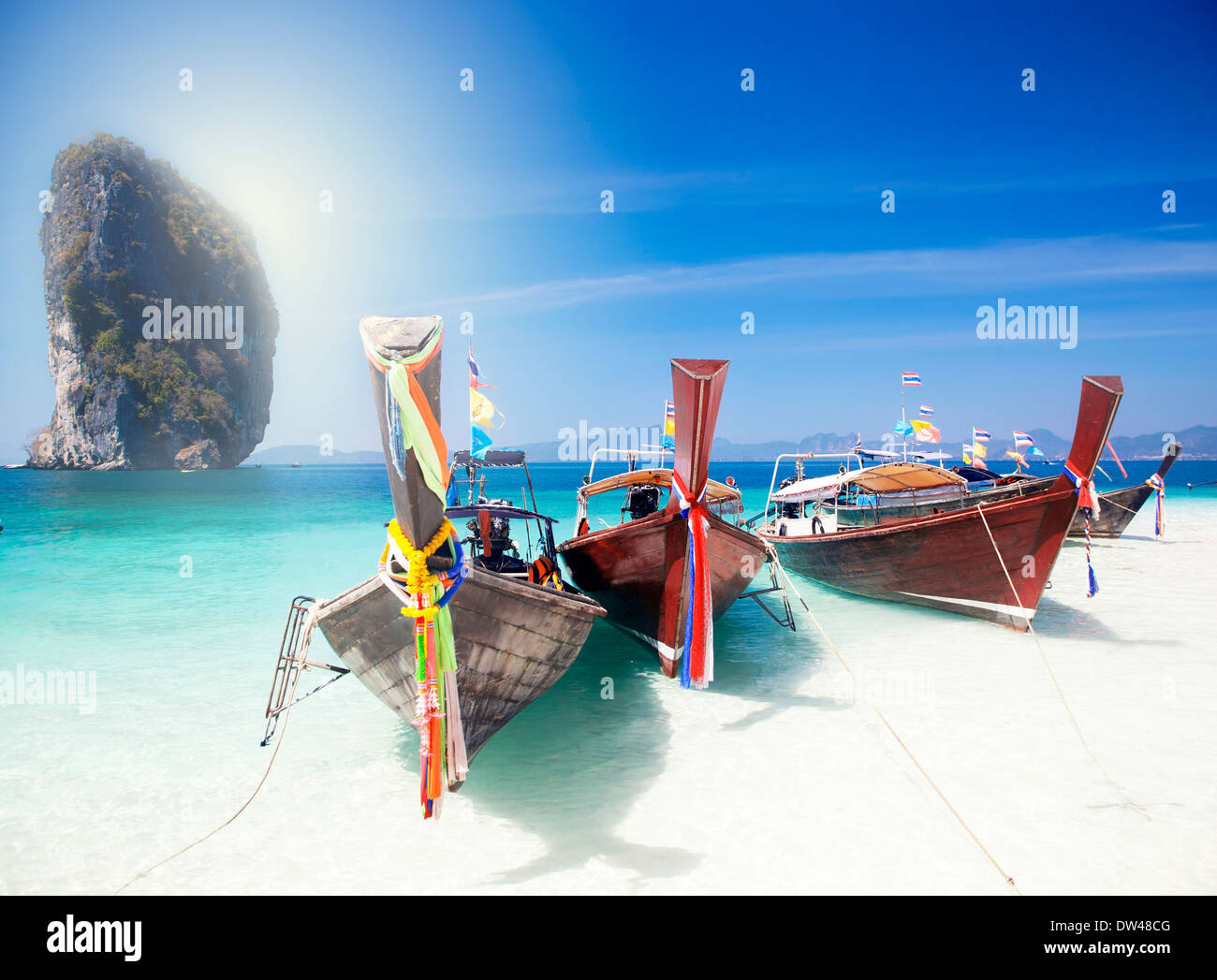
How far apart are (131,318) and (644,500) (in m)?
82.5

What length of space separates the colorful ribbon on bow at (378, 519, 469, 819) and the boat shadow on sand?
89cm

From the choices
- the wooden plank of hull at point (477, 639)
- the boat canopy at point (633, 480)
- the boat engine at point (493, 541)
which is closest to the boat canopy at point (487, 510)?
the boat engine at point (493, 541)

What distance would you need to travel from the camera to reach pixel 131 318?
68438 millimetres

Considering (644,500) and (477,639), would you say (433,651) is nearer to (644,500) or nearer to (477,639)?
(477,639)

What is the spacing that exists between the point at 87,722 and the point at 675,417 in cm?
775

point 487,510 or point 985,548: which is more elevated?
point 487,510

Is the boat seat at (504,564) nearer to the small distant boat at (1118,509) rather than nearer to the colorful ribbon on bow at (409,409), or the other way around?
the colorful ribbon on bow at (409,409)

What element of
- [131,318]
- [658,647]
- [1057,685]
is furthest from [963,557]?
[131,318]

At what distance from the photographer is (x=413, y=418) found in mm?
3471

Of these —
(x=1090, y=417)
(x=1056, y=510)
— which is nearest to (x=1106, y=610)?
(x=1056, y=510)

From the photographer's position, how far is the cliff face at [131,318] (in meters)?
67.0

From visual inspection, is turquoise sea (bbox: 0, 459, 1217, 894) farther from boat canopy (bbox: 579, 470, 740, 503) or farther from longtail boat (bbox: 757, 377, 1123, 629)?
boat canopy (bbox: 579, 470, 740, 503)

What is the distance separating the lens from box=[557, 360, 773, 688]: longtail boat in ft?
21.1

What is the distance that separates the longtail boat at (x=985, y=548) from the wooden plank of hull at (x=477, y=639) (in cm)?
578
